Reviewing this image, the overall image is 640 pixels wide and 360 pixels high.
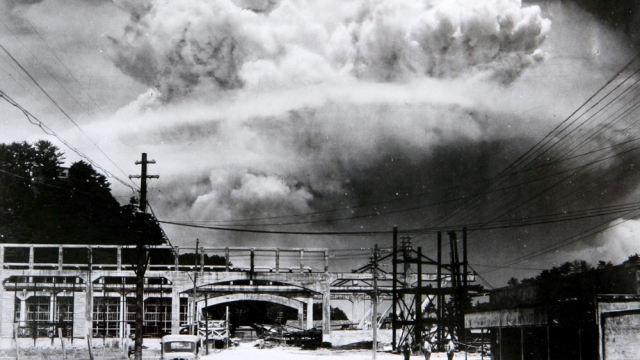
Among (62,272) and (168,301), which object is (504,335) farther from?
(62,272)

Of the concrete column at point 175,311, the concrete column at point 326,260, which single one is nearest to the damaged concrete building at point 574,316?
the concrete column at point 326,260

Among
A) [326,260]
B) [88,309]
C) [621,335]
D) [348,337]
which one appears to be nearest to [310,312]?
[348,337]

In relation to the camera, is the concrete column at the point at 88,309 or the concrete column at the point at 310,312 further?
the concrete column at the point at 310,312

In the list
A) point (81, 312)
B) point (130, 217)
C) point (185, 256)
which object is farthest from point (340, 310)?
point (81, 312)

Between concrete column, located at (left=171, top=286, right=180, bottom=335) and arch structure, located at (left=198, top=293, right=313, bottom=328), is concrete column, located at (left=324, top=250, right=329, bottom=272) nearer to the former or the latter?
arch structure, located at (left=198, top=293, right=313, bottom=328)

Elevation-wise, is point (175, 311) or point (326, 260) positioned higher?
point (326, 260)

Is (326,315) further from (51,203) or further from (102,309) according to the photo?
(51,203)

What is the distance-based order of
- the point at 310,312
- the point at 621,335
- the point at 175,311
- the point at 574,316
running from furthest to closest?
1. the point at 310,312
2. the point at 175,311
3. the point at 574,316
4. the point at 621,335

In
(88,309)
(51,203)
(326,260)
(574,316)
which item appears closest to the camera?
(574,316)

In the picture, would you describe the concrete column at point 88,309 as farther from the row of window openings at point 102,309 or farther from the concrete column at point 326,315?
the concrete column at point 326,315
